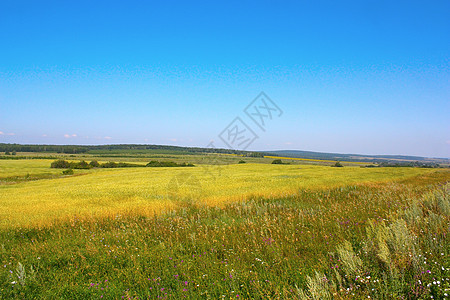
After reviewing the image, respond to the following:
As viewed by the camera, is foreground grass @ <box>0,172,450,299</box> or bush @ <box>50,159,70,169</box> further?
bush @ <box>50,159,70,169</box>

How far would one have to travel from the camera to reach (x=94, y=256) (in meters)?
5.18

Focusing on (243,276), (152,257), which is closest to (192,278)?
(243,276)

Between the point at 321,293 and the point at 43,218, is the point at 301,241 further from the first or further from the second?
the point at 43,218

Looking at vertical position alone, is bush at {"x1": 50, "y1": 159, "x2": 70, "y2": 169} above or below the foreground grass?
below

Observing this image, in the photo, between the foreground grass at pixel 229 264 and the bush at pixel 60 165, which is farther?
the bush at pixel 60 165

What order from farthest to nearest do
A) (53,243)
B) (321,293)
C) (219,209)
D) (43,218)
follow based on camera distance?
(219,209), (43,218), (53,243), (321,293)

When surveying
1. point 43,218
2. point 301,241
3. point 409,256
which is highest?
point 409,256

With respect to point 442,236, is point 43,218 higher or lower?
lower

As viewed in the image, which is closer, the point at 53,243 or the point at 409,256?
the point at 409,256

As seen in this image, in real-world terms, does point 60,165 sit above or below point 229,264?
below

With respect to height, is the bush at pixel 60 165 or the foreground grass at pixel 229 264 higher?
the foreground grass at pixel 229 264

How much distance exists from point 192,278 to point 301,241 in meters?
2.36

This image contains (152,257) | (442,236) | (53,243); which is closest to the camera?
(442,236)

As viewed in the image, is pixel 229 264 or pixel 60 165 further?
pixel 60 165
